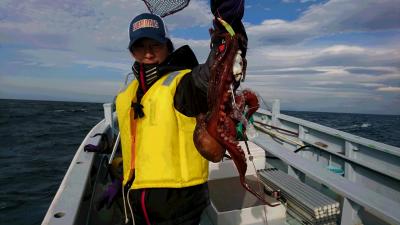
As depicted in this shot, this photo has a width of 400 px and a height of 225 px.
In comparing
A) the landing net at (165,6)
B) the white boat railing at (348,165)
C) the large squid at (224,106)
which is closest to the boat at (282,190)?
the white boat railing at (348,165)

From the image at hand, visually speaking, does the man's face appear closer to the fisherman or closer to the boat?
the fisherman

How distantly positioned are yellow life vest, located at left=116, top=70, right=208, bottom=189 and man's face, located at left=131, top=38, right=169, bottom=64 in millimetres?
252

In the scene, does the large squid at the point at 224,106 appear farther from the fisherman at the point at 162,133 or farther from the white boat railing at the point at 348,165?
the white boat railing at the point at 348,165

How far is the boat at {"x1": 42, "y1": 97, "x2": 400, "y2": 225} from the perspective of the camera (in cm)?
267

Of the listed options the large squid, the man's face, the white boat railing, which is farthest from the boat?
the man's face

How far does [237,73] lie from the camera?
1.45 m

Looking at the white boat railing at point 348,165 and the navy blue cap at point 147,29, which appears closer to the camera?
the navy blue cap at point 147,29

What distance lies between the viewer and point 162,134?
206 centimetres

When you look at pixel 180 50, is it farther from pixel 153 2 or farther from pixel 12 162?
pixel 12 162

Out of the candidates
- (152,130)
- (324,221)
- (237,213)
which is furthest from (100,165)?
(324,221)

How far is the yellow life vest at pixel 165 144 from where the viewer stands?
2039 mm

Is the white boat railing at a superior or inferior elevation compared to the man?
inferior

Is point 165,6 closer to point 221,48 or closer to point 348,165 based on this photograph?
point 221,48

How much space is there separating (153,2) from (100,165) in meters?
2.72
